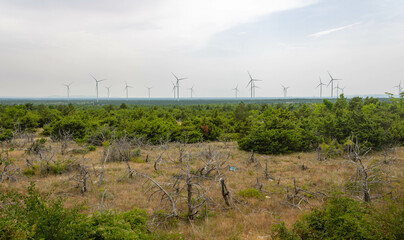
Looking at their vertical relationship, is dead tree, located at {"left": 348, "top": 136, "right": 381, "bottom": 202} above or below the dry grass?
above

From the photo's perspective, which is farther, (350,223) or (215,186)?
(215,186)

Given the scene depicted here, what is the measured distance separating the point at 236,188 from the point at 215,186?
0.97 meters

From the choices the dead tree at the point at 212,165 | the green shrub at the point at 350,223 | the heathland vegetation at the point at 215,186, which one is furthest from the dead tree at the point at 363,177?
the dead tree at the point at 212,165

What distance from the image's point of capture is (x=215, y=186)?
10695mm

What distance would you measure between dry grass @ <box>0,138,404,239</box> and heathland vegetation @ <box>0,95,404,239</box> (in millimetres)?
45

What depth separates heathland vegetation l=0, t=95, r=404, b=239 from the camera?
4.82 m

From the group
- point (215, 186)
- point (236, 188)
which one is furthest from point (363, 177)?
point (215, 186)

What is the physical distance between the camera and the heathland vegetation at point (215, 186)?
190 inches

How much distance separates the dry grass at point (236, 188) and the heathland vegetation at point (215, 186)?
0.05 meters

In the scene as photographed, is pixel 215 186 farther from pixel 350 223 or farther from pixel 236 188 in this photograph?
pixel 350 223

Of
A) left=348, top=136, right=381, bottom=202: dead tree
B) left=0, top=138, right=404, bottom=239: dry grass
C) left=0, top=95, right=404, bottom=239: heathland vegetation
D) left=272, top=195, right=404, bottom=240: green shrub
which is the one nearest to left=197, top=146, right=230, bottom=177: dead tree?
left=0, top=95, right=404, bottom=239: heathland vegetation

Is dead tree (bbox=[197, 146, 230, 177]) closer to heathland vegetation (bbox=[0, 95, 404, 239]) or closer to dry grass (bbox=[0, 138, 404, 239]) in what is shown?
heathland vegetation (bbox=[0, 95, 404, 239])

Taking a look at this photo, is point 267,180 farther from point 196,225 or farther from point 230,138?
point 230,138

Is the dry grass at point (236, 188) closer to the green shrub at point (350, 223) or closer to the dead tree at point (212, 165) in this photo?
the dead tree at point (212, 165)
